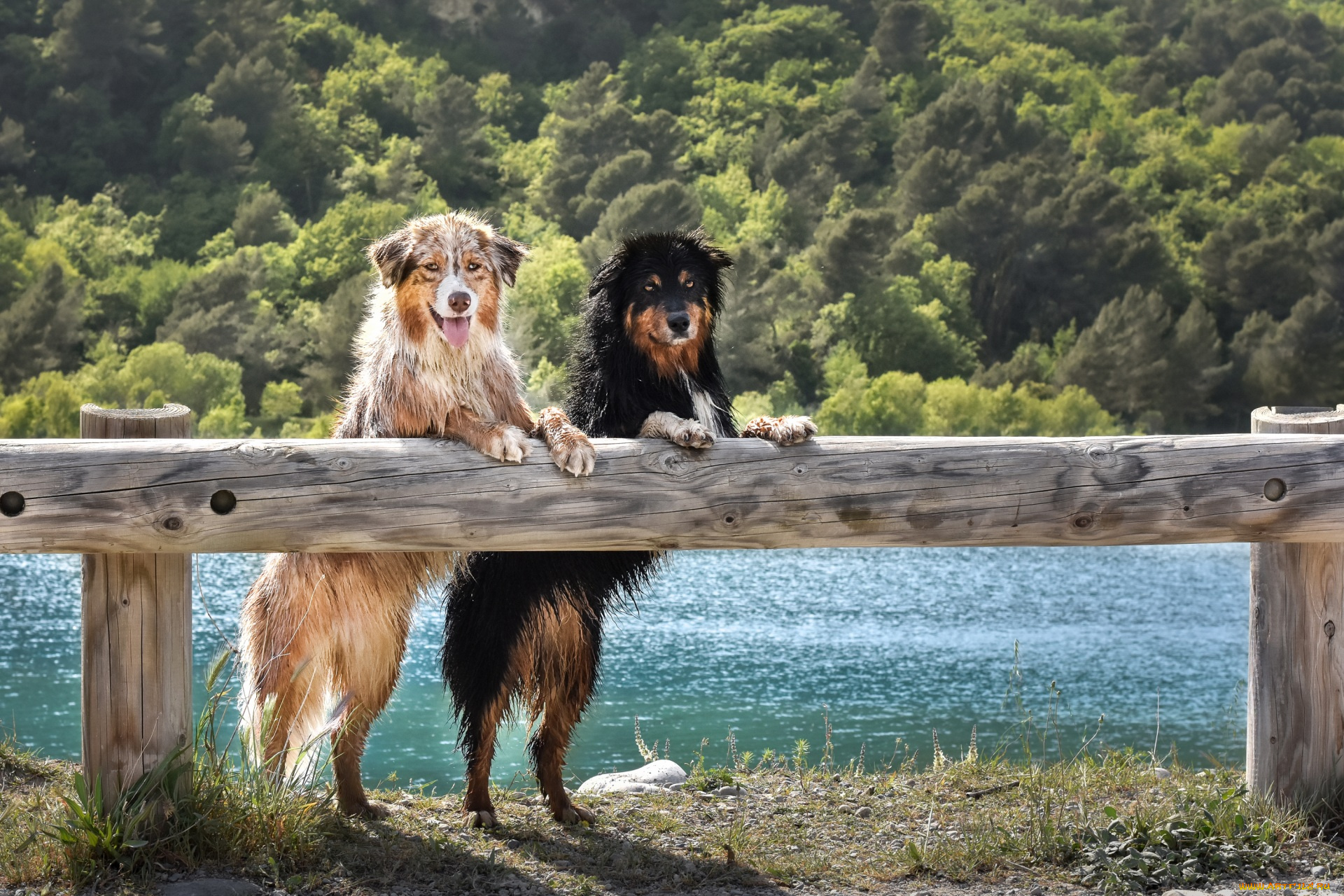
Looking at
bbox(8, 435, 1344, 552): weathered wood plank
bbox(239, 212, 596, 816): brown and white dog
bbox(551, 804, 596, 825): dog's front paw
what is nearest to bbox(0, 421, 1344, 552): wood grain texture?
bbox(8, 435, 1344, 552): weathered wood plank

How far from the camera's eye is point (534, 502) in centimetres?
342

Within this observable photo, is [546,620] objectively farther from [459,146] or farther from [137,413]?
[459,146]

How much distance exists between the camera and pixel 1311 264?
41438 millimetres

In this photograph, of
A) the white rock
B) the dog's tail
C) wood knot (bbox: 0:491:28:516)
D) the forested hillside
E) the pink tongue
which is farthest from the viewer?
the forested hillside

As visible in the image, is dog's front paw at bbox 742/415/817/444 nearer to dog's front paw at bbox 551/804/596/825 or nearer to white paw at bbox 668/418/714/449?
white paw at bbox 668/418/714/449

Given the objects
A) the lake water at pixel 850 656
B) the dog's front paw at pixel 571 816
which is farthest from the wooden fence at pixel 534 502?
the lake water at pixel 850 656

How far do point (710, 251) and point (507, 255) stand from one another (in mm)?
701

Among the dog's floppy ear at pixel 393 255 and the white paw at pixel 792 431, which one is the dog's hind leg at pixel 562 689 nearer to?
the white paw at pixel 792 431

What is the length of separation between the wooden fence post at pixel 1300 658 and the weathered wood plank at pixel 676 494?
0.20m

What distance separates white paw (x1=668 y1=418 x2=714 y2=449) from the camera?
136 inches

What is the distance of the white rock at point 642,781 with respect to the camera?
195 inches

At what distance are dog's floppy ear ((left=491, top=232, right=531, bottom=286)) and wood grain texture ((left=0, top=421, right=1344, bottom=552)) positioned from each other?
79 centimetres

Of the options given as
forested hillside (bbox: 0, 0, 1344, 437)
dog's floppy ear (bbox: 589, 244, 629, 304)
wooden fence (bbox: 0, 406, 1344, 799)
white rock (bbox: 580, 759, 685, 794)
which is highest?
forested hillside (bbox: 0, 0, 1344, 437)

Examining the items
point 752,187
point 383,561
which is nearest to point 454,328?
point 383,561
